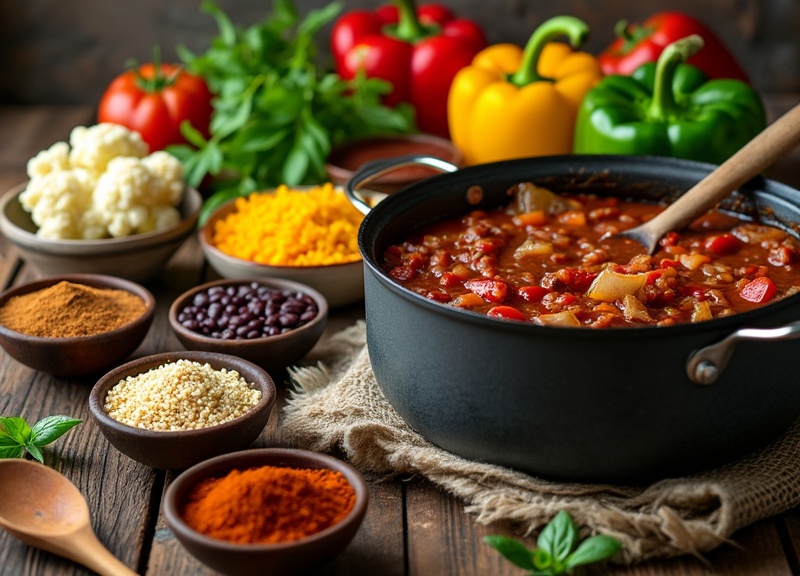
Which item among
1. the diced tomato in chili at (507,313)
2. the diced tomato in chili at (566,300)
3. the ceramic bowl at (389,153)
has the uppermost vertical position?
the diced tomato in chili at (507,313)

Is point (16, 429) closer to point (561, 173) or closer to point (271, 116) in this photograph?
point (561, 173)

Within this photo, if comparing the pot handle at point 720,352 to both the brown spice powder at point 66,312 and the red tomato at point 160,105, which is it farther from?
the red tomato at point 160,105

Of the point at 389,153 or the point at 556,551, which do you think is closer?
the point at 556,551

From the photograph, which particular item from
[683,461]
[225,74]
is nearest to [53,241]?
[225,74]

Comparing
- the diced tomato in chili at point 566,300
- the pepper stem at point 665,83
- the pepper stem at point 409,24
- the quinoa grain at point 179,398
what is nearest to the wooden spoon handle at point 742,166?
the diced tomato in chili at point 566,300

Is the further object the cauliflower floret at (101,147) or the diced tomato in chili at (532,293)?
the cauliflower floret at (101,147)

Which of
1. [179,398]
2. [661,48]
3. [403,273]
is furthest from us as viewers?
[661,48]

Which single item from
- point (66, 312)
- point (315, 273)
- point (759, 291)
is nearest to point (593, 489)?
point (759, 291)
